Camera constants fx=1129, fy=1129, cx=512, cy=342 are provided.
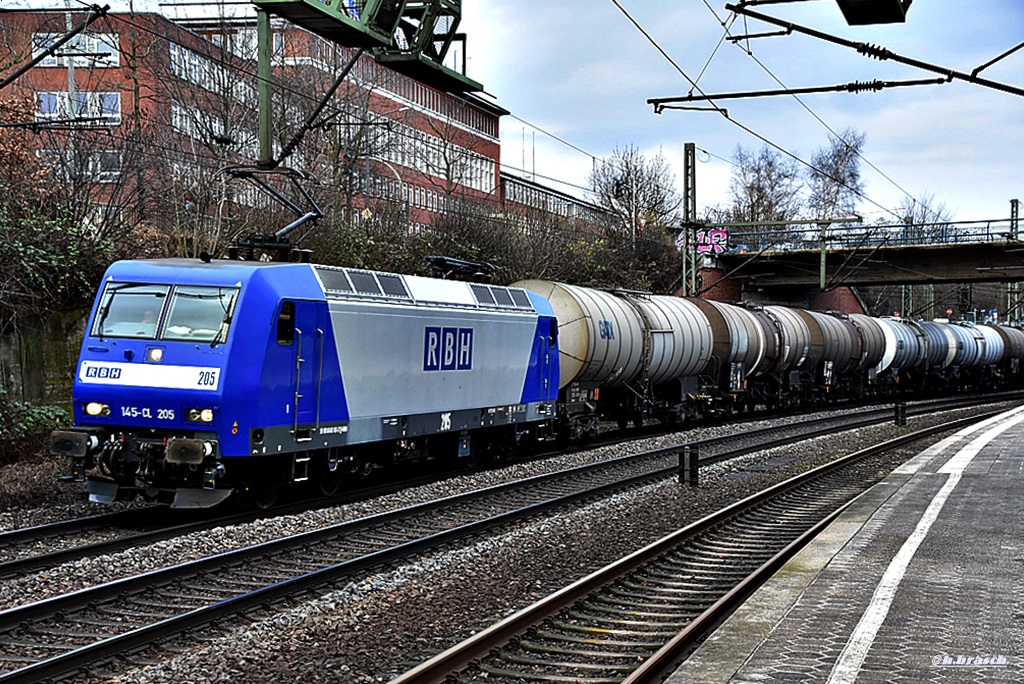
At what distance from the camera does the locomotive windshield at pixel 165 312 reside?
44.3 feet

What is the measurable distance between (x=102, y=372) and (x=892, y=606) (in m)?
9.46

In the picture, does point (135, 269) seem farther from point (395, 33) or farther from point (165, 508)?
point (395, 33)

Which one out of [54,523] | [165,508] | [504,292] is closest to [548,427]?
[504,292]

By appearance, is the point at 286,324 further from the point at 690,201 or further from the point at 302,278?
the point at 690,201

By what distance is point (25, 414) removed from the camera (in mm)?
18828

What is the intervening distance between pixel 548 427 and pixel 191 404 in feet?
36.0

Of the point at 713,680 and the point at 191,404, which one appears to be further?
the point at 191,404

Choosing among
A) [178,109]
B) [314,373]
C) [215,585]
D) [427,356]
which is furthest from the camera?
[178,109]

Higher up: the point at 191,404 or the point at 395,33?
the point at 395,33

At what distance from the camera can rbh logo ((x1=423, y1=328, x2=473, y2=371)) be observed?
17.5m

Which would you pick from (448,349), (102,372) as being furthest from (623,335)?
(102,372)

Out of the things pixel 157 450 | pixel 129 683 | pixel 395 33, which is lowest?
pixel 129 683

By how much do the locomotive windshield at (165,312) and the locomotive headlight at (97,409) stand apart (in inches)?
34.4

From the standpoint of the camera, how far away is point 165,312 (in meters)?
13.7
